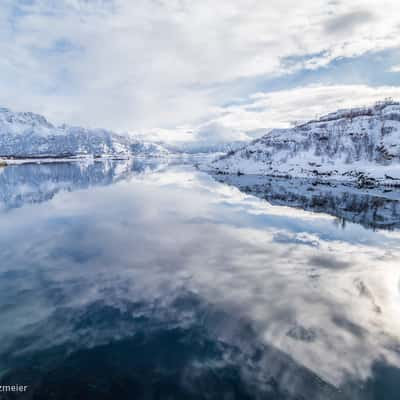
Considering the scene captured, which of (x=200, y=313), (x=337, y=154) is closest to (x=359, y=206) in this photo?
(x=200, y=313)

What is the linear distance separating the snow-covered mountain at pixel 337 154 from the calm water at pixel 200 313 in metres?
49.1

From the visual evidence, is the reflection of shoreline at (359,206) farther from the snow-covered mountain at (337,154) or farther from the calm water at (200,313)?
the snow-covered mountain at (337,154)

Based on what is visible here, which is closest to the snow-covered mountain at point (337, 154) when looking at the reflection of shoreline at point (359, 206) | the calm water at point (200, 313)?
the reflection of shoreline at point (359, 206)

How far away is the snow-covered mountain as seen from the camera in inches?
2731

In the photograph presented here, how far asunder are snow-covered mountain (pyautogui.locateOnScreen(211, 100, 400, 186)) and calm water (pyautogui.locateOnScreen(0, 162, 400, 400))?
161 ft

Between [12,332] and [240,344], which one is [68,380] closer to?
[12,332]

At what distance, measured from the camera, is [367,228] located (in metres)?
22.2

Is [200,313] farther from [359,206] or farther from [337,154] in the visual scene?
[337,154]

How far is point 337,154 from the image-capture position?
90125mm

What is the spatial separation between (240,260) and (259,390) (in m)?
8.35

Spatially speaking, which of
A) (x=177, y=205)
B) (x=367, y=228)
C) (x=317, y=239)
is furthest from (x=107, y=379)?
(x=177, y=205)

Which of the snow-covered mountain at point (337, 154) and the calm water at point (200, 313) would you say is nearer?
the calm water at point (200, 313)

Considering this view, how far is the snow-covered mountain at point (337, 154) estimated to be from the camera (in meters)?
69.4

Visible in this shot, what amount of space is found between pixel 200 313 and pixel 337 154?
9599cm
